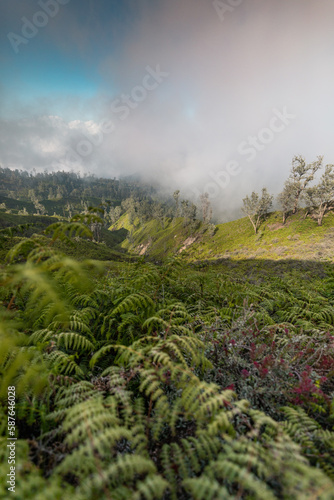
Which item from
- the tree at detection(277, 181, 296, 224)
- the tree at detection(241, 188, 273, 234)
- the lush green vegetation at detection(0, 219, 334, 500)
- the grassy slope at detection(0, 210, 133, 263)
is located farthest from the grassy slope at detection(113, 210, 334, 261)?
the lush green vegetation at detection(0, 219, 334, 500)

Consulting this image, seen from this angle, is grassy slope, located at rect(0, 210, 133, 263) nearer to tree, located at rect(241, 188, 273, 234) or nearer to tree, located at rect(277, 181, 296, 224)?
tree, located at rect(241, 188, 273, 234)

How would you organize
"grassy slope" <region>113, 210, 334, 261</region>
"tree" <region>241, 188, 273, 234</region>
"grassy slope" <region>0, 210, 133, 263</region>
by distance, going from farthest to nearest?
"tree" <region>241, 188, 273, 234</region>
"grassy slope" <region>0, 210, 133, 263</region>
"grassy slope" <region>113, 210, 334, 261</region>

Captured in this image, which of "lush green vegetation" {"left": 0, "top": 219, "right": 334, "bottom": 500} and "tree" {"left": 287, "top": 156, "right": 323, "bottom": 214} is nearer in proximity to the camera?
"lush green vegetation" {"left": 0, "top": 219, "right": 334, "bottom": 500}

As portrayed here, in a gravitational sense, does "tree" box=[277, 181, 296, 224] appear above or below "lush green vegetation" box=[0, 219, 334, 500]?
above

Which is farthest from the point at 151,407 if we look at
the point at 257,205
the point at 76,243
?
the point at 257,205

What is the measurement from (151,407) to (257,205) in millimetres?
88242

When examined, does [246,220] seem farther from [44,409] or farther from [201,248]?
[44,409]

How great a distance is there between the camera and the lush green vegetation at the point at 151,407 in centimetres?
166

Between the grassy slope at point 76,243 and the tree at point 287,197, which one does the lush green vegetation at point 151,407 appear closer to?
the grassy slope at point 76,243

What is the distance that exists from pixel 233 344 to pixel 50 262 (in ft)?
11.1

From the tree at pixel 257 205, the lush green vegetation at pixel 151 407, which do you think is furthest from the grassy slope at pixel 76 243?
the tree at pixel 257 205

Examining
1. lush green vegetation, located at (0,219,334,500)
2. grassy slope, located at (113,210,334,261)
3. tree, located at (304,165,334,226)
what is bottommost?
grassy slope, located at (113,210,334,261)

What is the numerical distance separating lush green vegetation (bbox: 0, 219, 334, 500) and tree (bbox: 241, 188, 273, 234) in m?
81.8

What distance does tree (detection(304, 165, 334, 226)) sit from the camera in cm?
A: 6047
